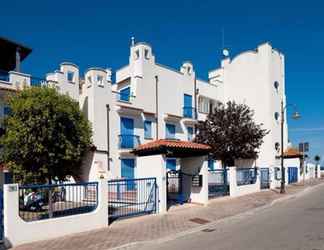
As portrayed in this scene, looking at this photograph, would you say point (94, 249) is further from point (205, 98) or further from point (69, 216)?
point (205, 98)

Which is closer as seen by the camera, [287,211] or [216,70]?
[287,211]

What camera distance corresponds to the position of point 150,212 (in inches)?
580

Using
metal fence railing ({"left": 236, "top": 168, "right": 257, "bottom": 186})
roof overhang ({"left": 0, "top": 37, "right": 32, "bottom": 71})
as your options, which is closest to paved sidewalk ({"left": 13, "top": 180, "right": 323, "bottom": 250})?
metal fence railing ({"left": 236, "top": 168, "right": 257, "bottom": 186})

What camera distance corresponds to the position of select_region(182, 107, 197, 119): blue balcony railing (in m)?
33.6

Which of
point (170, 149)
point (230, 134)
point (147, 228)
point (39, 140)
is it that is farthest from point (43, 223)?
point (230, 134)

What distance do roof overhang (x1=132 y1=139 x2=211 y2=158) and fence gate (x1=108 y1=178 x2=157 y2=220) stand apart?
55.2 inches

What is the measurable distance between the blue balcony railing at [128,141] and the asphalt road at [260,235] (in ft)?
45.9

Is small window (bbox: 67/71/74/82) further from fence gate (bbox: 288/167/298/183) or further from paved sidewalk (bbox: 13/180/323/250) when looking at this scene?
fence gate (bbox: 288/167/298/183)

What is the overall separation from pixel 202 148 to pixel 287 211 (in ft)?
15.9

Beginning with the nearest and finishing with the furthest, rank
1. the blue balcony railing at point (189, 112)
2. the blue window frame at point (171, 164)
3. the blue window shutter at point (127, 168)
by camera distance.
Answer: the blue window shutter at point (127, 168), the blue window frame at point (171, 164), the blue balcony railing at point (189, 112)

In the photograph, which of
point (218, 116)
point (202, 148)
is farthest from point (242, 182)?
point (202, 148)

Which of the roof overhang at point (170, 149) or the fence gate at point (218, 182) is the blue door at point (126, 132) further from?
the roof overhang at point (170, 149)

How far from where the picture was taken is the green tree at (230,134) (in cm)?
2697

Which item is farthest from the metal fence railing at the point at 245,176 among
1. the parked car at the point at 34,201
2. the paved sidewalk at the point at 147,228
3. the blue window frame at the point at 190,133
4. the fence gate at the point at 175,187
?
the parked car at the point at 34,201
